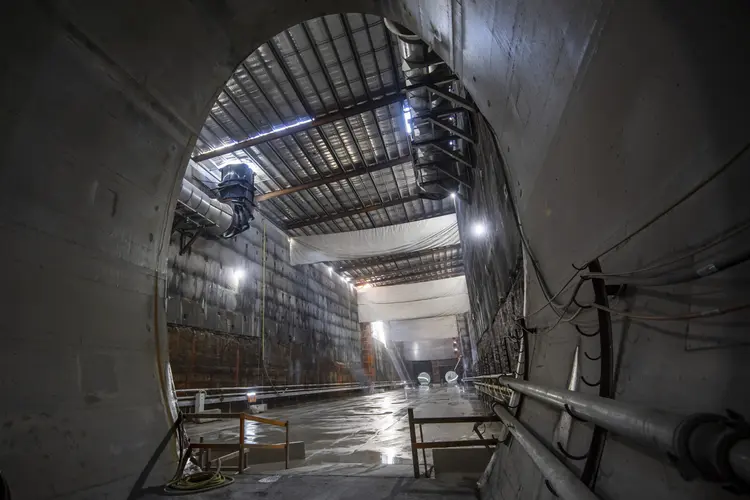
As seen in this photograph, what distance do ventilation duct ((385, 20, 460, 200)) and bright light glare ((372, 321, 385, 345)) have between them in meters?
21.1

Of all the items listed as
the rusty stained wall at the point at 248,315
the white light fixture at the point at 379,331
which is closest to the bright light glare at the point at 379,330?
the white light fixture at the point at 379,331

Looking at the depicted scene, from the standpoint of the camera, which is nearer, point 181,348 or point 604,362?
point 604,362

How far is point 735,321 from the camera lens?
0.94 m

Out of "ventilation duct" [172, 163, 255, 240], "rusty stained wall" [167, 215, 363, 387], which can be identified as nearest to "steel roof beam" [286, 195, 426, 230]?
"rusty stained wall" [167, 215, 363, 387]

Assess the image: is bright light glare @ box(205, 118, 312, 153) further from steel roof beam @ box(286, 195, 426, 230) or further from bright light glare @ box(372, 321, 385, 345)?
bright light glare @ box(372, 321, 385, 345)

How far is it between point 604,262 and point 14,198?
3.27 m

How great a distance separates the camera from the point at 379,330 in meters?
29.9

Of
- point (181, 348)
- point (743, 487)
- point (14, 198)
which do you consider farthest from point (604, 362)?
point (181, 348)

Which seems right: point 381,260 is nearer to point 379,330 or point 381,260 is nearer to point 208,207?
point 379,330

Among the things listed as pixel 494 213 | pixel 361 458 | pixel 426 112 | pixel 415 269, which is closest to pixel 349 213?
pixel 426 112

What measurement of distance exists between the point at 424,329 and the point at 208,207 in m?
19.5

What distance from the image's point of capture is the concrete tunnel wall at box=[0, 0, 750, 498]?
1098 millimetres

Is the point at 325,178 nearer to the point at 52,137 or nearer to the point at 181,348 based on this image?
the point at 181,348

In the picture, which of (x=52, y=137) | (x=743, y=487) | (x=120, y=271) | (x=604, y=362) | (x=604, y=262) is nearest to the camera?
(x=743, y=487)
